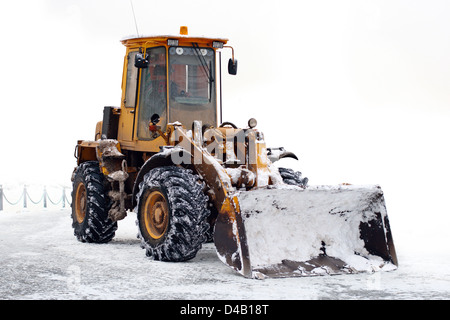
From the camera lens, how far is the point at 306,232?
840 cm

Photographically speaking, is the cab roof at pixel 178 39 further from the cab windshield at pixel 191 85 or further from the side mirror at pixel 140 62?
the side mirror at pixel 140 62

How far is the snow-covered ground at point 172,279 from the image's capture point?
6773mm

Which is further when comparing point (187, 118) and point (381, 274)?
point (187, 118)

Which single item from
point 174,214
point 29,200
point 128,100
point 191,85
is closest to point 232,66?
point 191,85

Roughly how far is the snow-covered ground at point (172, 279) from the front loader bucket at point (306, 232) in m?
0.22

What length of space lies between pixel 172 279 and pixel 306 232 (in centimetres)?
176

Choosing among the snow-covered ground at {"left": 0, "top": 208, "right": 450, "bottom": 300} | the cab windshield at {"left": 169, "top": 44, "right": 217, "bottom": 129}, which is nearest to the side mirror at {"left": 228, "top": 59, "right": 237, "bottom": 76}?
the cab windshield at {"left": 169, "top": 44, "right": 217, "bottom": 129}

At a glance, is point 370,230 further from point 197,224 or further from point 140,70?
point 140,70

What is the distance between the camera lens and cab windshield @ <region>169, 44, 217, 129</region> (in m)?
10.3

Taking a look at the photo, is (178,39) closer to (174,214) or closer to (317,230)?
(174,214)

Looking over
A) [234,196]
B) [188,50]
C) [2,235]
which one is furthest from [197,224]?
[2,235]

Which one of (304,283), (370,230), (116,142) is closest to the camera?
(304,283)

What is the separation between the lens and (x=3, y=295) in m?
6.78
